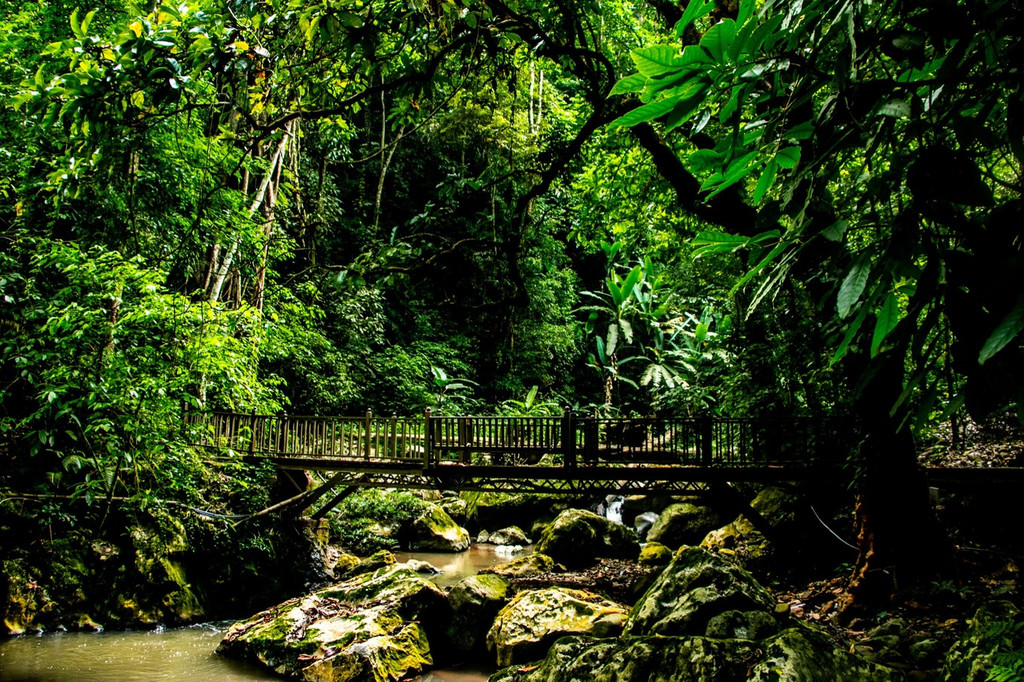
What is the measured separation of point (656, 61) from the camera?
120 centimetres

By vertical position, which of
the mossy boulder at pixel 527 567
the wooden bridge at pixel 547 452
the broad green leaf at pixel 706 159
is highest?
the broad green leaf at pixel 706 159

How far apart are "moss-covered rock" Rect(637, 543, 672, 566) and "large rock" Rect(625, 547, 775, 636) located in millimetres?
4410

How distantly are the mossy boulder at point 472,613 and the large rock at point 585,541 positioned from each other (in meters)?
2.93

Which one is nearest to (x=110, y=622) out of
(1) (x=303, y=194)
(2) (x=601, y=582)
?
(2) (x=601, y=582)

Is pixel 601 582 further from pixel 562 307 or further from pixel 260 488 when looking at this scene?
pixel 562 307

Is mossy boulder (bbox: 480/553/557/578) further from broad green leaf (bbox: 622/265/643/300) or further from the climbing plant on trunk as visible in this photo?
broad green leaf (bbox: 622/265/643/300)

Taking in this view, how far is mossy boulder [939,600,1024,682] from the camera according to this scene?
10.0 ft

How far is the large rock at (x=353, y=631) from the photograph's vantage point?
647cm

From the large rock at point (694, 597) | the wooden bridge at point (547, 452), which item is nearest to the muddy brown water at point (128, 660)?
the large rock at point (694, 597)

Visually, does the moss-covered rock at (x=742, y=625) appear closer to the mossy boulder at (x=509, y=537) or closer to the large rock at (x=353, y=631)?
the large rock at (x=353, y=631)

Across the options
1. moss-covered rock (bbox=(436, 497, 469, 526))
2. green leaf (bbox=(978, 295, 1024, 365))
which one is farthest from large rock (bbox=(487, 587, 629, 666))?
moss-covered rock (bbox=(436, 497, 469, 526))

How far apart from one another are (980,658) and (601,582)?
21.3 ft

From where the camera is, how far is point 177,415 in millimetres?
6344

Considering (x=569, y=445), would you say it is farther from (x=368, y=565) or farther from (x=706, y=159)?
(x=706, y=159)
